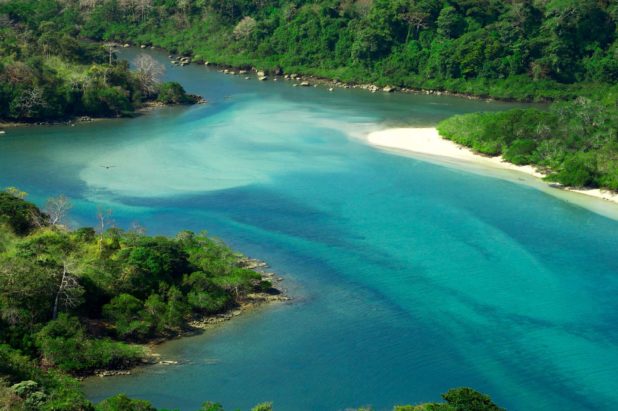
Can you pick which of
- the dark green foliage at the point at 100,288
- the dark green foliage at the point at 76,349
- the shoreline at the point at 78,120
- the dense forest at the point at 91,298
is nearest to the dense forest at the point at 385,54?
the shoreline at the point at 78,120

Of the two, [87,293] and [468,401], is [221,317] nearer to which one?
[87,293]

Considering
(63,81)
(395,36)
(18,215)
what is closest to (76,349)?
(18,215)

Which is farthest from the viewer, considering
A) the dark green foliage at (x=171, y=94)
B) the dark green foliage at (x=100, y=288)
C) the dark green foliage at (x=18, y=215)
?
the dark green foliage at (x=171, y=94)

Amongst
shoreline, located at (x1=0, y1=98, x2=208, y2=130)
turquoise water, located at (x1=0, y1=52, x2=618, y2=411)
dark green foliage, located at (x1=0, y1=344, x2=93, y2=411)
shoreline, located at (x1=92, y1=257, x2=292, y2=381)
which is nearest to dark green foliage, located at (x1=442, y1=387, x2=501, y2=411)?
turquoise water, located at (x1=0, y1=52, x2=618, y2=411)

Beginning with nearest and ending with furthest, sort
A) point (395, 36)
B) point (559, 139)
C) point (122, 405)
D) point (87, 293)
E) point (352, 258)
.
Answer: point (122, 405) → point (87, 293) → point (352, 258) → point (559, 139) → point (395, 36)

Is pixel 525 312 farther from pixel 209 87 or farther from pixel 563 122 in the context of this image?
pixel 209 87

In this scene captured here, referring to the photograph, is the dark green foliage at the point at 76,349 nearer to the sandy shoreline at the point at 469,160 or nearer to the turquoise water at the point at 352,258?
the turquoise water at the point at 352,258

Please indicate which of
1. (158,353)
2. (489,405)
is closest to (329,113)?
(158,353)
